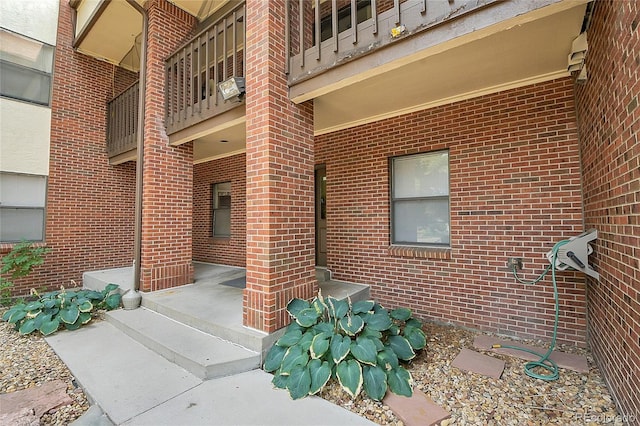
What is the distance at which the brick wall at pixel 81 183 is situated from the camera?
6.13 m

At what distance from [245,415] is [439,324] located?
2.88 m

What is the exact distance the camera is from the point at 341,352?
247 cm

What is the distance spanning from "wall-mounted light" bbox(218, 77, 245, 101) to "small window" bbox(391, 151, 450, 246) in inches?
99.2

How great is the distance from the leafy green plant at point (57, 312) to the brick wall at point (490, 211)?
13.6 feet

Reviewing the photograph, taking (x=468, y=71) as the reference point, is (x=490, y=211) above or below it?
below

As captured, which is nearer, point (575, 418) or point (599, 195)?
point (575, 418)

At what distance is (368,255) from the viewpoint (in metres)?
4.72

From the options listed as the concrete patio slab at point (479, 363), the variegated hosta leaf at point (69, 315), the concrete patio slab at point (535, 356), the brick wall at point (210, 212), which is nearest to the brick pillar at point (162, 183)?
the variegated hosta leaf at point (69, 315)

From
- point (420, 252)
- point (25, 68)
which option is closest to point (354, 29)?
point (420, 252)

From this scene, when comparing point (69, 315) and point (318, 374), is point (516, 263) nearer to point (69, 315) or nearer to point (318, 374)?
point (318, 374)

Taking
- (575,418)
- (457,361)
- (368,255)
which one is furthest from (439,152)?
(575,418)

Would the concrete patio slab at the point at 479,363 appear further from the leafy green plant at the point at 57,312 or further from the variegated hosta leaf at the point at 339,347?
the leafy green plant at the point at 57,312

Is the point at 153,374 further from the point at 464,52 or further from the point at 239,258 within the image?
the point at 464,52

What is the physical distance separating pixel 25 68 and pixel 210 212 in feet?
15.1
